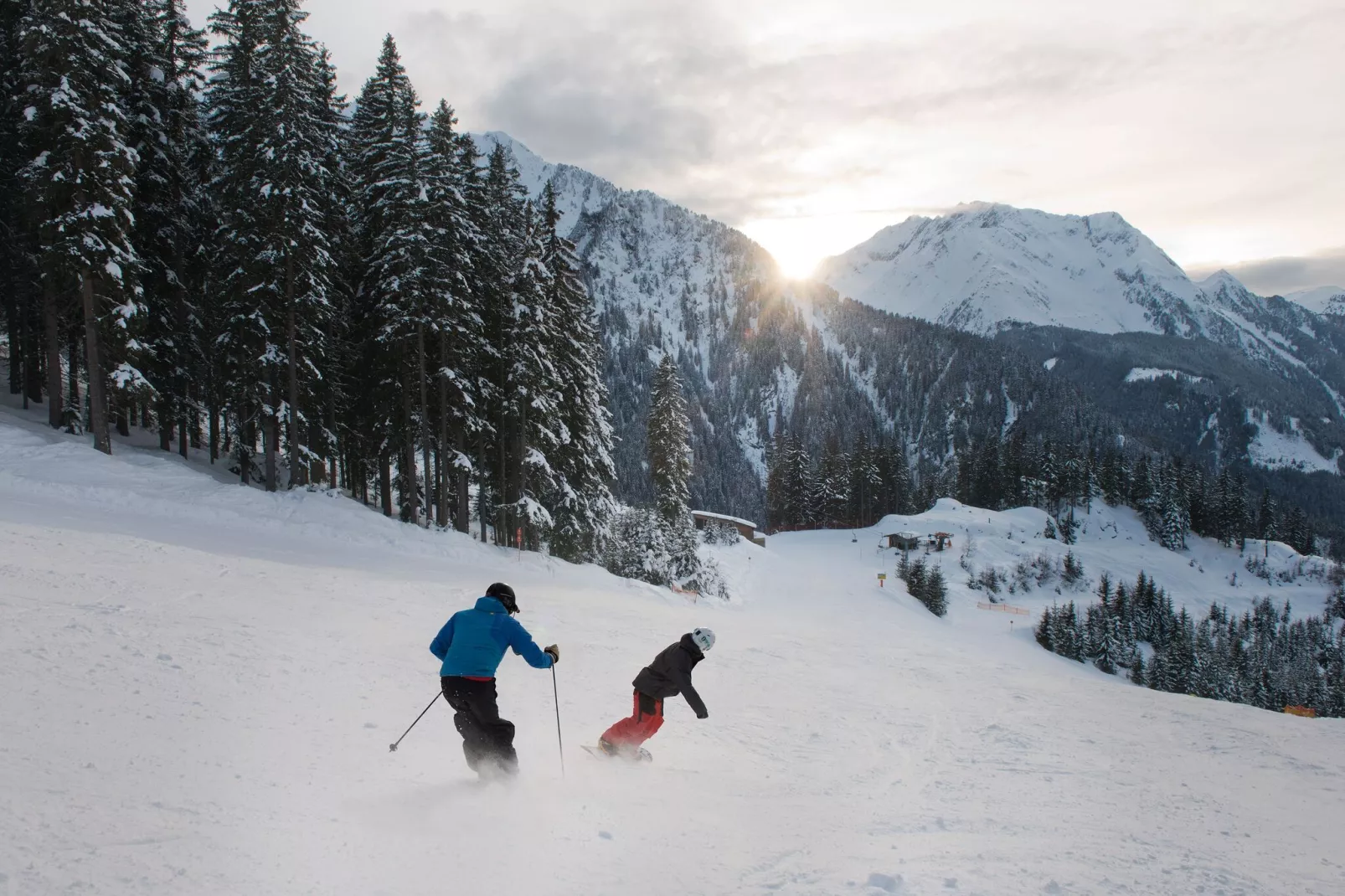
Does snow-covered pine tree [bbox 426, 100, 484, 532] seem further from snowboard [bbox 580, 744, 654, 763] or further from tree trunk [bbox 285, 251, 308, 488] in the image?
snowboard [bbox 580, 744, 654, 763]

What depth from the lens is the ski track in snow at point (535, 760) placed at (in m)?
4.84

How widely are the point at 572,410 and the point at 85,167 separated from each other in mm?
17503

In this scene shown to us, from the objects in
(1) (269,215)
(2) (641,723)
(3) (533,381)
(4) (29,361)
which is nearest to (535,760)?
(2) (641,723)

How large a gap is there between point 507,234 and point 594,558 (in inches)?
669

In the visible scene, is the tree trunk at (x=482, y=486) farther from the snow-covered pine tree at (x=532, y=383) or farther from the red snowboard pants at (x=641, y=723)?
the red snowboard pants at (x=641, y=723)

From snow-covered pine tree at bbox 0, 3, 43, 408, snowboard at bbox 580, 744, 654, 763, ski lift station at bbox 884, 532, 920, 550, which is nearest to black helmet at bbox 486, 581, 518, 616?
snowboard at bbox 580, 744, 654, 763

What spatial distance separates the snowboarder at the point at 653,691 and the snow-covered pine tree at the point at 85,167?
66.9 ft

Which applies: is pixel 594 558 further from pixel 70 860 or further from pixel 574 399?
pixel 70 860

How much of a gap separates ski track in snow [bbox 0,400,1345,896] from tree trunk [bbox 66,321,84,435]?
527 centimetres

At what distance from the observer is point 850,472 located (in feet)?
331

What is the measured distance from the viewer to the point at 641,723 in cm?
793

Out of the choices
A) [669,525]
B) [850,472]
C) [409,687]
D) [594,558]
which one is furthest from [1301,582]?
[409,687]

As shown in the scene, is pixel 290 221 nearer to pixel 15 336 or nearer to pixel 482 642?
pixel 15 336

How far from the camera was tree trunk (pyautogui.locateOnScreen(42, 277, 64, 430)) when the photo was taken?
66.5 feet
